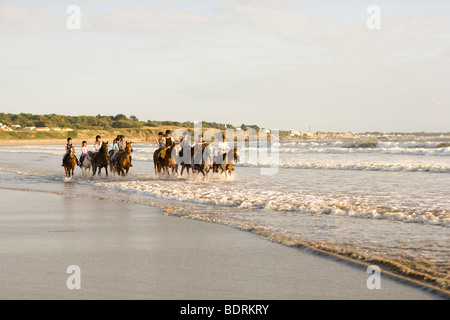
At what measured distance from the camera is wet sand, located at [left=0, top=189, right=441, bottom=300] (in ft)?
19.7

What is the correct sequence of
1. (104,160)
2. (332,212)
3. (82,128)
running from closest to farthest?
(332,212), (104,160), (82,128)

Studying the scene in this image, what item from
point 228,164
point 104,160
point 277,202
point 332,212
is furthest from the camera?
point 104,160

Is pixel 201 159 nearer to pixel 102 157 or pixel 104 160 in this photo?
pixel 104 160

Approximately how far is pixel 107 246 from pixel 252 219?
430 cm

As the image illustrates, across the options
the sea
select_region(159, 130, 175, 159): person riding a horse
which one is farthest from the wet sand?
select_region(159, 130, 175, 159): person riding a horse

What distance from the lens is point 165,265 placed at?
7.28 m

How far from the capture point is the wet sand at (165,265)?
6016 millimetres

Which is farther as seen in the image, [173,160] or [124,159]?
[124,159]

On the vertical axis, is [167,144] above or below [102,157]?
above

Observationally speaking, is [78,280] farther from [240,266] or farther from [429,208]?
[429,208]

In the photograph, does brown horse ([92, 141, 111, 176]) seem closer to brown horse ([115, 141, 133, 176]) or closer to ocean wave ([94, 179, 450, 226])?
brown horse ([115, 141, 133, 176])

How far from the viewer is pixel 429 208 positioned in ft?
43.3

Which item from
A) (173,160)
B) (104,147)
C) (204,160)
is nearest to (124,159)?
(104,147)
